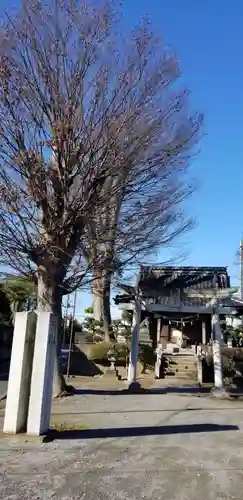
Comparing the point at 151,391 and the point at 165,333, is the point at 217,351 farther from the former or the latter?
the point at 165,333

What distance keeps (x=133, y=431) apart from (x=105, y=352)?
12567 millimetres

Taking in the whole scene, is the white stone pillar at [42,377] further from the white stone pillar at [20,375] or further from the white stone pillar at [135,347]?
the white stone pillar at [135,347]

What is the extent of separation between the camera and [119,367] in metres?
20.1

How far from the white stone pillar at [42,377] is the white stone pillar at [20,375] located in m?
0.17

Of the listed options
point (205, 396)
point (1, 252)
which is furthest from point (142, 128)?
point (205, 396)

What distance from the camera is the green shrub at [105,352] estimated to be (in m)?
19.9

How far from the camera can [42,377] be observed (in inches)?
Answer: 271

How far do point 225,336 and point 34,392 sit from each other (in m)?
23.1

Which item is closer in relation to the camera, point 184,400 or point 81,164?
point 81,164

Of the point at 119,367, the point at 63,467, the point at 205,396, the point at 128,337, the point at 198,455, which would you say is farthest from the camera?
the point at 128,337

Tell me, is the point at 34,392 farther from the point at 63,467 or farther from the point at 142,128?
the point at 142,128

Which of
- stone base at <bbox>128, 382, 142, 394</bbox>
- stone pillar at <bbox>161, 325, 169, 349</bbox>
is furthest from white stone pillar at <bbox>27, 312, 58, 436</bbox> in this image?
stone pillar at <bbox>161, 325, 169, 349</bbox>

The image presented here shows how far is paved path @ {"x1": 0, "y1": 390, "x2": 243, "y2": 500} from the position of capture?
4.70m

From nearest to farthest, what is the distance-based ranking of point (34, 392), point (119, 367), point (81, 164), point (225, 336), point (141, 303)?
point (34, 392) < point (81, 164) < point (141, 303) < point (119, 367) < point (225, 336)
